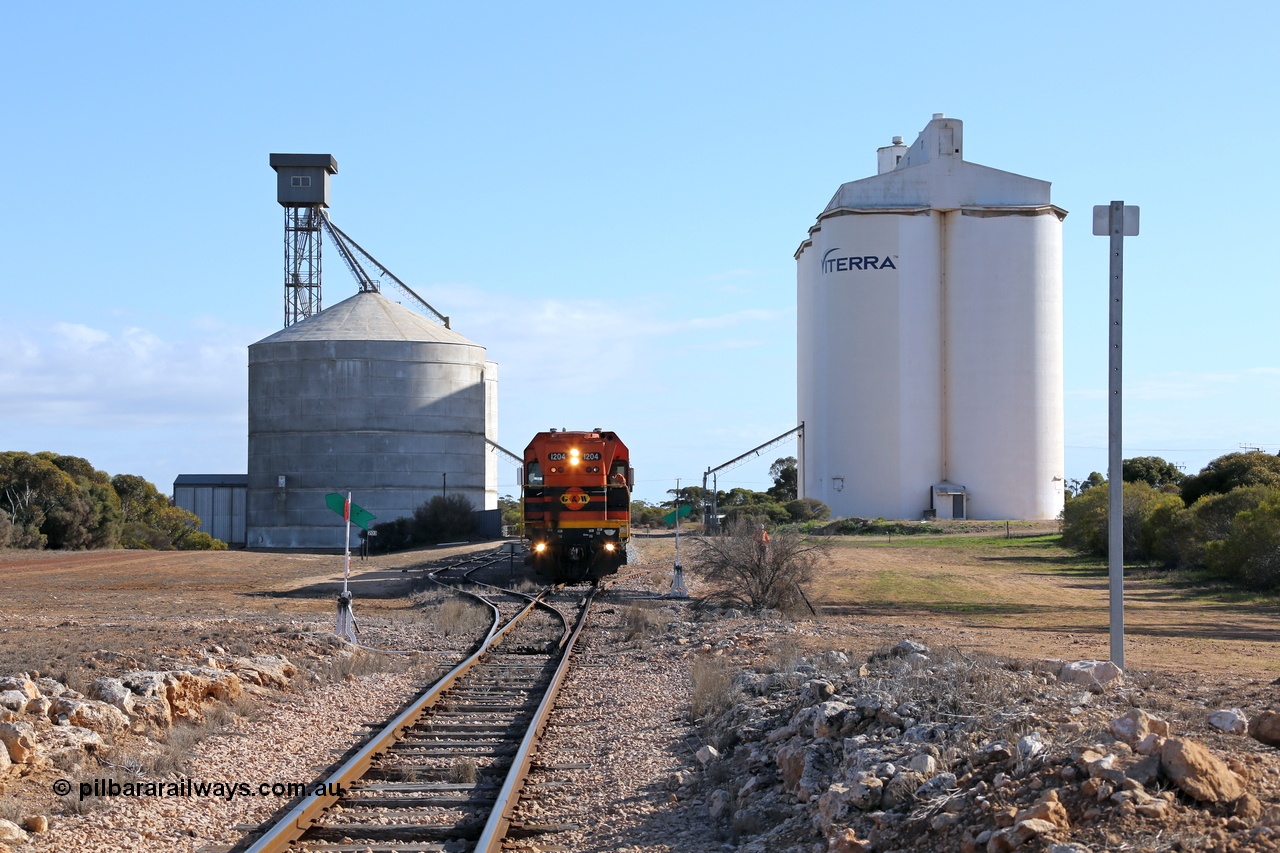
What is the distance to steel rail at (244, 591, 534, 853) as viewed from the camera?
292 inches

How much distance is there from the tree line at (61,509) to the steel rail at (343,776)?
4541cm

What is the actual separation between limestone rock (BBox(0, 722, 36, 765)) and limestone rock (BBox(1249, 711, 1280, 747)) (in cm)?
856

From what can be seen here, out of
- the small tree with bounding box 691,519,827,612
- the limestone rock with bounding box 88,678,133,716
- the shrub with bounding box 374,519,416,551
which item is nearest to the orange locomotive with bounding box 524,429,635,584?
the small tree with bounding box 691,519,827,612

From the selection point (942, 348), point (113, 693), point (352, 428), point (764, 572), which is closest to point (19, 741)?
point (113, 693)

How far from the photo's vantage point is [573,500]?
99.5ft

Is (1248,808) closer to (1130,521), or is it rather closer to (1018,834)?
(1018,834)

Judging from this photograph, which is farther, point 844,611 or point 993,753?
point 844,611

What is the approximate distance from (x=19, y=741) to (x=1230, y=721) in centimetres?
857

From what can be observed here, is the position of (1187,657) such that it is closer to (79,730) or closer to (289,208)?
(79,730)

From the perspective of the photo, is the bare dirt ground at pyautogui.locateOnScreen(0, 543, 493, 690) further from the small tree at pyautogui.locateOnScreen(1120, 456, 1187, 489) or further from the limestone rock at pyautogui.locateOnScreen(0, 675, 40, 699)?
the small tree at pyautogui.locateOnScreen(1120, 456, 1187, 489)

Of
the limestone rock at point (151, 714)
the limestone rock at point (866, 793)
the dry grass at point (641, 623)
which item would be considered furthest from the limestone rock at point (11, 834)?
the dry grass at point (641, 623)

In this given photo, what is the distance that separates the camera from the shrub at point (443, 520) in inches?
2420

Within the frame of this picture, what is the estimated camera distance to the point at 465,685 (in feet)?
46.5

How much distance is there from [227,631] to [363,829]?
10.8 m
